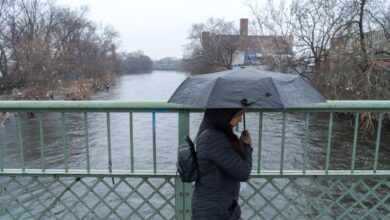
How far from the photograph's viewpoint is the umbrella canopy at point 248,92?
70.9 inches

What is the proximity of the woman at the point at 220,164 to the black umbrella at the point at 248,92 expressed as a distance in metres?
0.15

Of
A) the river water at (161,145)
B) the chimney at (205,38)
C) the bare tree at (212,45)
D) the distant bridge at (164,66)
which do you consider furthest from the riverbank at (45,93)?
the distant bridge at (164,66)

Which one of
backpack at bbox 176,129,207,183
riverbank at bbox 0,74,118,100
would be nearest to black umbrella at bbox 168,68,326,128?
backpack at bbox 176,129,207,183

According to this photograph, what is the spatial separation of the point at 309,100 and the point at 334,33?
17.7 m

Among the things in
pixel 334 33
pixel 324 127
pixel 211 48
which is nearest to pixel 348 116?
pixel 324 127

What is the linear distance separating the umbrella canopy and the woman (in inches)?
5.9

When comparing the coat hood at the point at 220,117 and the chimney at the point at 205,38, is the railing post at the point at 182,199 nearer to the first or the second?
the coat hood at the point at 220,117

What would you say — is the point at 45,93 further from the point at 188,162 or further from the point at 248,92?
the point at 248,92

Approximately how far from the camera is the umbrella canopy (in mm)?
1800

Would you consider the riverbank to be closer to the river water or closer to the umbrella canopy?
the river water

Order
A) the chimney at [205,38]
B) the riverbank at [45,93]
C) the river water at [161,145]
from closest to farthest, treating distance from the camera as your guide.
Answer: the river water at [161,145]
the riverbank at [45,93]
the chimney at [205,38]

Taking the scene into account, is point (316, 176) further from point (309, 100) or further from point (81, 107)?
point (81, 107)

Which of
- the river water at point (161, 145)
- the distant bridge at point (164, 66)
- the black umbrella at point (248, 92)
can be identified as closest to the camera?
the black umbrella at point (248, 92)

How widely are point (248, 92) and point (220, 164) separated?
0.44 m
